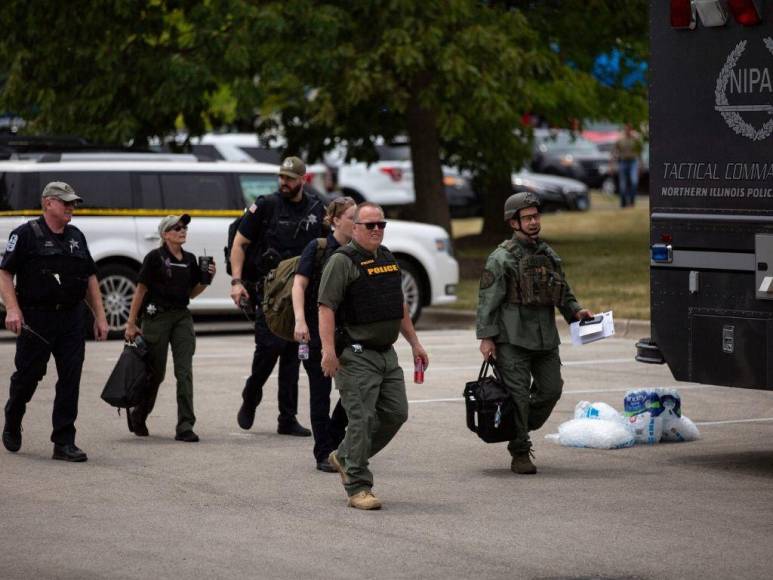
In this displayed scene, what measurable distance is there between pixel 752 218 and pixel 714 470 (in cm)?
150

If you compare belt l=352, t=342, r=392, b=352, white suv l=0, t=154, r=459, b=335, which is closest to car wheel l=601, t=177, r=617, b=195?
white suv l=0, t=154, r=459, b=335

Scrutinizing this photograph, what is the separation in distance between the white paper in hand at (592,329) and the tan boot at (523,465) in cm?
73

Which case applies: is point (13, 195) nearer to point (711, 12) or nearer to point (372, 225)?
point (372, 225)

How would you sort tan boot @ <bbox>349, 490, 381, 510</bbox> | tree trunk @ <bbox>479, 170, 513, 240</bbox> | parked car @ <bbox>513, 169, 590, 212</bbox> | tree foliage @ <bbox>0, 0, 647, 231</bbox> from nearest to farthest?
tan boot @ <bbox>349, 490, 381, 510</bbox>, tree foliage @ <bbox>0, 0, 647, 231</bbox>, tree trunk @ <bbox>479, 170, 513, 240</bbox>, parked car @ <bbox>513, 169, 590, 212</bbox>

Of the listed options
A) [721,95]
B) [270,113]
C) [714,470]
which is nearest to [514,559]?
[714,470]

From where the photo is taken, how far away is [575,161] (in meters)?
45.2

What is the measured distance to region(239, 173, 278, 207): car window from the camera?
1783 cm

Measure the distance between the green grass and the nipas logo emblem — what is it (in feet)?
26.6

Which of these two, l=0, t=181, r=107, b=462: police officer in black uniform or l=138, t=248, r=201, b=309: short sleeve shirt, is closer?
l=0, t=181, r=107, b=462: police officer in black uniform

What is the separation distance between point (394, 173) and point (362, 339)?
25.5 m

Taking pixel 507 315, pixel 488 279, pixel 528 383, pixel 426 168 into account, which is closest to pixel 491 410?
pixel 528 383

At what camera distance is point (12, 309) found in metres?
9.79

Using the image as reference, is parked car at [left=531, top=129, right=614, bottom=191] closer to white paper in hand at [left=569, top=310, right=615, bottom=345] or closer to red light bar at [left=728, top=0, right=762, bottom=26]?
white paper in hand at [left=569, top=310, right=615, bottom=345]

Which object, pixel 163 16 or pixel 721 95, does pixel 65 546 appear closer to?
pixel 721 95
